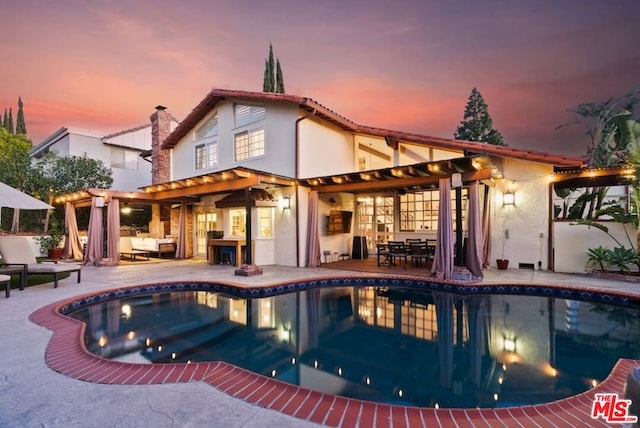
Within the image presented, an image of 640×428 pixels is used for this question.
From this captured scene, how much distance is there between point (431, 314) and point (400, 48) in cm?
1129

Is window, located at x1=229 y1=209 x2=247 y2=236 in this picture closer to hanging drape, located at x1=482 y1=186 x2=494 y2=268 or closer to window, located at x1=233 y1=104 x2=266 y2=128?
window, located at x1=233 y1=104 x2=266 y2=128

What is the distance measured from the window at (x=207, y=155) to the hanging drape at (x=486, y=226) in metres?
11.0

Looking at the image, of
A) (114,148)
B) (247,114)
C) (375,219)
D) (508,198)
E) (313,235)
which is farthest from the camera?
(114,148)

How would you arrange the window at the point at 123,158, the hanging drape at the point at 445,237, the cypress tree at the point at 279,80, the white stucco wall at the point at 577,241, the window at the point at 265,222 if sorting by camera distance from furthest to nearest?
the cypress tree at the point at 279,80 < the window at the point at 123,158 < the window at the point at 265,222 < the white stucco wall at the point at 577,241 < the hanging drape at the point at 445,237

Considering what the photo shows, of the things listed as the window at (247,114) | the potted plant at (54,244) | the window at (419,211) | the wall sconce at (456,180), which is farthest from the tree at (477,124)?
the potted plant at (54,244)

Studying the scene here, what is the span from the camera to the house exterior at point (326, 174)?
1002 centimetres

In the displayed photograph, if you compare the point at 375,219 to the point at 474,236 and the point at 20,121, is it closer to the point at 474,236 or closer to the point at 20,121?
the point at 474,236

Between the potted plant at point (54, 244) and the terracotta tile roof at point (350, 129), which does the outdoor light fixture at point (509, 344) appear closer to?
the terracotta tile roof at point (350, 129)

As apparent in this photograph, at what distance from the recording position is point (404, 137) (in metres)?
11.3

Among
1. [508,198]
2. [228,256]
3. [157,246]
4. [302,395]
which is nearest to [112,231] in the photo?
[157,246]

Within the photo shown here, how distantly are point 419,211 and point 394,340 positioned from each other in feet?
29.7

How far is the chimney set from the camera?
51.4ft

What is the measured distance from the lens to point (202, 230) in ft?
49.9

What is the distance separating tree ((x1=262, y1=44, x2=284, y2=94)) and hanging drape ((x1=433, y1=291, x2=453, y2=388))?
19.3 m
